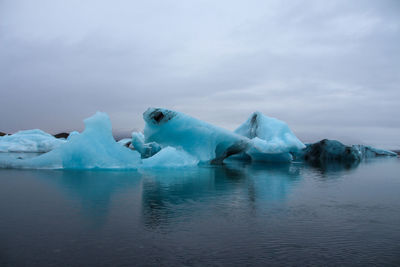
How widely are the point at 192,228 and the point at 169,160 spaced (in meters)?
9.09

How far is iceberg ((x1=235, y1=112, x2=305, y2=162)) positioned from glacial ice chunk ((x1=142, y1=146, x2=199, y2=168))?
182 inches

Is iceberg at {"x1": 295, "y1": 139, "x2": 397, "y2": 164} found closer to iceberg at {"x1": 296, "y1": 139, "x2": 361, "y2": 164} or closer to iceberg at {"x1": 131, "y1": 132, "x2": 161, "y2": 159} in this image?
iceberg at {"x1": 296, "y1": 139, "x2": 361, "y2": 164}

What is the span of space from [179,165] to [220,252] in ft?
32.9

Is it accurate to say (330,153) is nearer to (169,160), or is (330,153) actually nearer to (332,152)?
(332,152)

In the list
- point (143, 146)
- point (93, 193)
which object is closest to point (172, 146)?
point (143, 146)

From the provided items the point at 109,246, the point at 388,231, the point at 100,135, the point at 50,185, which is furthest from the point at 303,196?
the point at 100,135

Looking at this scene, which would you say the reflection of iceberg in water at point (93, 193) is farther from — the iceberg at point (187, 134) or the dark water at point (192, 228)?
the iceberg at point (187, 134)

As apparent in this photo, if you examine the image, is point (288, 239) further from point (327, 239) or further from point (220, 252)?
point (220, 252)

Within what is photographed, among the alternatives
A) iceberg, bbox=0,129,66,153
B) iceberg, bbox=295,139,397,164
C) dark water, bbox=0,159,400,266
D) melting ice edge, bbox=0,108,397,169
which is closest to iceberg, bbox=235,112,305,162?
melting ice edge, bbox=0,108,397,169

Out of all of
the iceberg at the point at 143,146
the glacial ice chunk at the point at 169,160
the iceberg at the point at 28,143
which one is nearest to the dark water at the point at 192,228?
the glacial ice chunk at the point at 169,160

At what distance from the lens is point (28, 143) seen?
27.2 meters

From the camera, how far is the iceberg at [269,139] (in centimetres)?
1795

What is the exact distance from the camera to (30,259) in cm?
271

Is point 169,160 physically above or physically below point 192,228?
above
